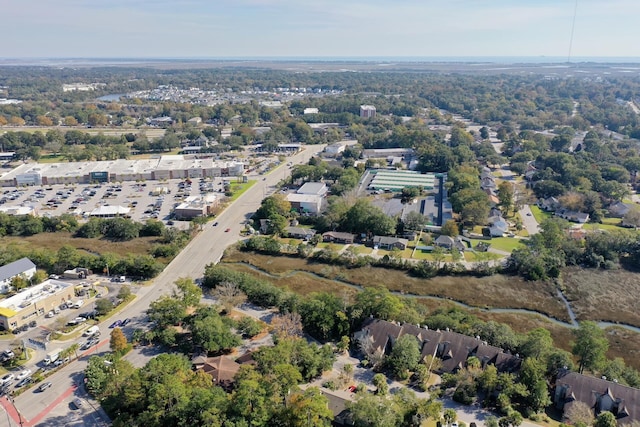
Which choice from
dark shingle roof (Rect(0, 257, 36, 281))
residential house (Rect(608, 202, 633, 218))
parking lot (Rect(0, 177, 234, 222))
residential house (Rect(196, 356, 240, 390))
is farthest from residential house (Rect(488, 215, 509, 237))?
dark shingle roof (Rect(0, 257, 36, 281))

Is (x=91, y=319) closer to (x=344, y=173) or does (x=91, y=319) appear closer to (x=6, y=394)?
(x=6, y=394)

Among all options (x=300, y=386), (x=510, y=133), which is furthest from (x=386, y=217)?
(x=510, y=133)

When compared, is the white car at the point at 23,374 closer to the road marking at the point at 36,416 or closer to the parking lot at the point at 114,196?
the road marking at the point at 36,416

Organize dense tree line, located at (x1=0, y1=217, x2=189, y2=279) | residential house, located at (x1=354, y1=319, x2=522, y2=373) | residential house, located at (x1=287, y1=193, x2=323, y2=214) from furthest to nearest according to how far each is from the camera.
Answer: residential house, located at (x1=287, y1=193, x2=323, y2=214) → dense tree line, located at (x1=0, y1=217, x2=189, y2=279) → residential house, located at (x1=354, y1=319, x2=522, y2=373)

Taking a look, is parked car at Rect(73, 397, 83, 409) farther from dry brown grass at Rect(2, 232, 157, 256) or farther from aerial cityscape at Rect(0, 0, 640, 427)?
dry brown grass at Rect(2, 232, 157, 256)

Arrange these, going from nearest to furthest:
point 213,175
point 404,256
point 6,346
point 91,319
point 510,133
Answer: point 6,346
point 91,319
point 404,256
point 213,175
point 510,133

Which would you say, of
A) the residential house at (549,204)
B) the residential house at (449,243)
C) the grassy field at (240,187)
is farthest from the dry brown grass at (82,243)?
the residential house at (549,204)

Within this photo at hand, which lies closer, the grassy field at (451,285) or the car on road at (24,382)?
the car on road at (24,382)
